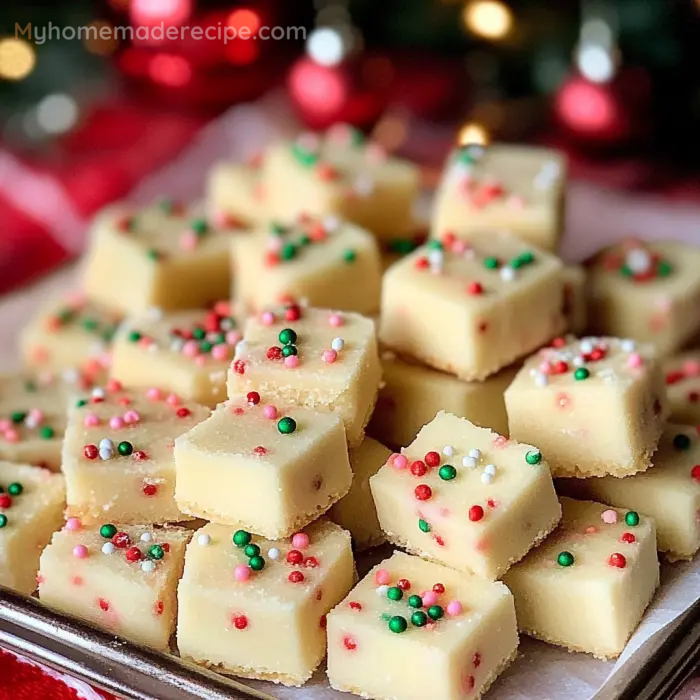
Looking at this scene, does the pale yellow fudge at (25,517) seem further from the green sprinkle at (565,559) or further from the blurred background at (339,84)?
the blurred background at (339,84)

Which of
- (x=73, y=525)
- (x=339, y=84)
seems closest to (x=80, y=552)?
(x=73, y=525)

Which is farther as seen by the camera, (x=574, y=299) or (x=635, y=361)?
(x=574, y=299)

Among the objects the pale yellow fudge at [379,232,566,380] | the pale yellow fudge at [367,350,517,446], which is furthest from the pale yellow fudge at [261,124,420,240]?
the pale yellow fudge at [367,350,517,446]

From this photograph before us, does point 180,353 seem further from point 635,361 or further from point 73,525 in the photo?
point 635,361

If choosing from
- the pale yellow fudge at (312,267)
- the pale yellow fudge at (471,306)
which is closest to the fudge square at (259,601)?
the pale yellow fudge at (471,306)

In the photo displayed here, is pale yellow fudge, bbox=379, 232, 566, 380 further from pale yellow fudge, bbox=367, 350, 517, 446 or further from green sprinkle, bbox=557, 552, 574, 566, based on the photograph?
green sprinkle, bbox=557, 552, 574, 566

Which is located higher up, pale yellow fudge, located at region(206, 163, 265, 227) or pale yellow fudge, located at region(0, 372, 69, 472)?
pale yellow fudge, located at region(206, 163, 265, 227)

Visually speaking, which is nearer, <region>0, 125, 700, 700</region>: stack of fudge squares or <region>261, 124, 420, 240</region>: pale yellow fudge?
<region>0, 125, 700, 700</region>: stack of fudge squares
